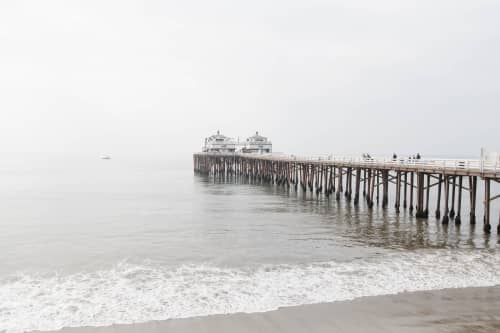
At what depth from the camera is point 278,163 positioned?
5188 cm

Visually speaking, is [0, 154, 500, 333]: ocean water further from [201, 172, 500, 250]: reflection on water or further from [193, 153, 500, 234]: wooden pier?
[193, 153, 500, 234]: wooden pier

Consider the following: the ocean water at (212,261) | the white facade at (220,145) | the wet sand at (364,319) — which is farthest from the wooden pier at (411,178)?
the white facade at (220,145)

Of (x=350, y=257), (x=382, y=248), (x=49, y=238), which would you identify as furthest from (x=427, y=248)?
(x=49, y=238)

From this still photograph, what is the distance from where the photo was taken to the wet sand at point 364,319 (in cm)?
896

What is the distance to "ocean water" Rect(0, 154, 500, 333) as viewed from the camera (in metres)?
10.6

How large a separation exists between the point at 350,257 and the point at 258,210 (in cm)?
1366

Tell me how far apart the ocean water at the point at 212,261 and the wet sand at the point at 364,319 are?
1.64 ft

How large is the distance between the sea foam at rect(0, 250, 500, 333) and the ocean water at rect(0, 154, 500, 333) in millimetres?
30

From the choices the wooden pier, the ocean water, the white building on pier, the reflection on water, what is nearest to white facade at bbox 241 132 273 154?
the white building on pier

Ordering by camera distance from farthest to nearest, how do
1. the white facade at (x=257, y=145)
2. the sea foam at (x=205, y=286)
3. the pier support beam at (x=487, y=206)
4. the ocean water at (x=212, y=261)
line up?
the white facade at (x=257, y=145) < the pier support beam at (x=487, y=206) < the ocean water at (x=212, y=261) < the sea foam at (x=205, y=286)

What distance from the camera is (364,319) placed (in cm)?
947

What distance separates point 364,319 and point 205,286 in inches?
184

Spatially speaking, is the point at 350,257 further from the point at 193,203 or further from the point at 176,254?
the point at 193,203

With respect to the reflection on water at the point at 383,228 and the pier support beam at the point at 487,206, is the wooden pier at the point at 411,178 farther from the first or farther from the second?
the reflection on water at the point at 383,228
